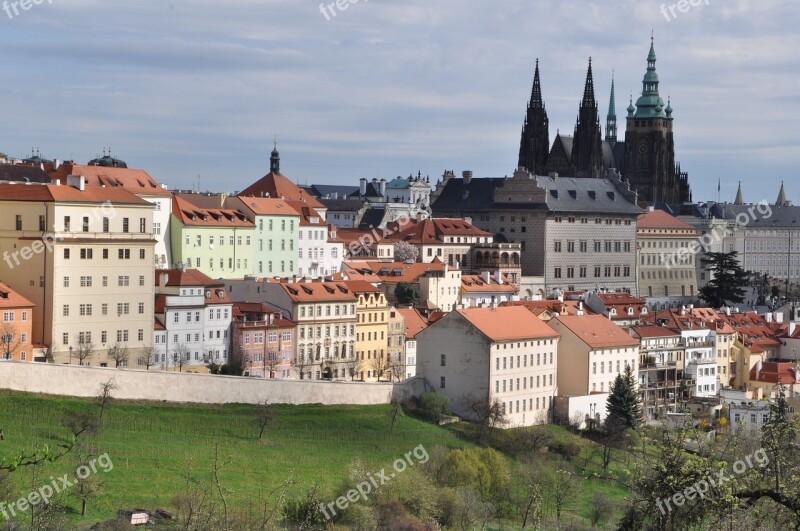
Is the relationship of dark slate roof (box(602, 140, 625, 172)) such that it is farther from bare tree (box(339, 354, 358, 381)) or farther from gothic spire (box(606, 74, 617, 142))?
bare tree (box(339, 354, 358, 381))

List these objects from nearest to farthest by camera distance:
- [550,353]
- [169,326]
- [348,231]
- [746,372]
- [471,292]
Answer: [169,326] < [550,353] < [746,372] < [471,292] < [348,231]

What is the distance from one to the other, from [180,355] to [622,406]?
19817 mm

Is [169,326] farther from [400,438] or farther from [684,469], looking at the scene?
[684,469]

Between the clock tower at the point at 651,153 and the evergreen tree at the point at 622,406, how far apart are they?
97783mm

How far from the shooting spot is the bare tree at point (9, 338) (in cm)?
6119

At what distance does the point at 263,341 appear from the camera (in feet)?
238

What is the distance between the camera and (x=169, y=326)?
69438 millimetres

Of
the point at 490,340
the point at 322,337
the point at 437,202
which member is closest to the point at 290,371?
the point at 322,337

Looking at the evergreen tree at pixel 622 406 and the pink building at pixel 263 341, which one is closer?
the evergreen tree at pixel 622 406

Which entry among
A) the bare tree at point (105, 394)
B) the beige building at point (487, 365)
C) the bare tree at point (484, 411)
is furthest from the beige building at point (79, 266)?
the bare tree at point (484, 411)

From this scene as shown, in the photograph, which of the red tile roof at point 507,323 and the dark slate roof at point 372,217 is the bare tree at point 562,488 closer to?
the red tile roof at point 507,323

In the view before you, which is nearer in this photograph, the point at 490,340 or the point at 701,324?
the point at 490,340

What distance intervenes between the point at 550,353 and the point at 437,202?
201 feet

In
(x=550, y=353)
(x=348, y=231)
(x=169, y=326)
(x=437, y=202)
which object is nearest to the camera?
(x=169, y=326)
